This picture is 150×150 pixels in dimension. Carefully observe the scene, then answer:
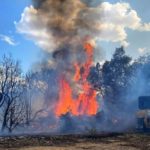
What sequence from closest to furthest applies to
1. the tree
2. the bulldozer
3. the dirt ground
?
the dirt ground
the bulldozer
the tree

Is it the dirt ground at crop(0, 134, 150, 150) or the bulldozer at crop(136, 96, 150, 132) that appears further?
the bulldozer at crop(136, 96, 150, 132)

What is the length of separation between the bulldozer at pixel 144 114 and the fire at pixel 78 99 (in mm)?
14065

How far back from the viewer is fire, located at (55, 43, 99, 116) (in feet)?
158

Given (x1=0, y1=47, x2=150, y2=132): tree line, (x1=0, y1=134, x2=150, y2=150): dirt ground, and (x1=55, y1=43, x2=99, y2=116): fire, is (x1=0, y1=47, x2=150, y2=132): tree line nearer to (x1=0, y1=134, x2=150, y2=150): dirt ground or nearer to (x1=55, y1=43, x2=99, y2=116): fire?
(x1=55, y1=43, x2=99, y2=116): fire

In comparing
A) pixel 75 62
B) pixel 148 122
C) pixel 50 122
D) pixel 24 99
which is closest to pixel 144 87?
pixel 75 62

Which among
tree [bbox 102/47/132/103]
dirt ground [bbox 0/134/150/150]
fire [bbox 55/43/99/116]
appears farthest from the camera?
tree [bbox 102/47/132/103]

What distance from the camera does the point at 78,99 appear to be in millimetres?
49188

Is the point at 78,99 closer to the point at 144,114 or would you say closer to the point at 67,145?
the point at 144,114

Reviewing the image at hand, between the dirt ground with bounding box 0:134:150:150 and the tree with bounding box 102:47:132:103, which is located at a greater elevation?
the tree with bounding box 102:47:132:103

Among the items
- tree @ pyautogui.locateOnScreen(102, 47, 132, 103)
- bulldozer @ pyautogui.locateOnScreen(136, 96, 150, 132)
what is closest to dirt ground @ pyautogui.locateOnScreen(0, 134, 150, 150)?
bulldozer @ pyautogui.locateOnScreen(136, 96, 150, 132)

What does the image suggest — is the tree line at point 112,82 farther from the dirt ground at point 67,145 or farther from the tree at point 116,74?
the dirt ground at point 67,145

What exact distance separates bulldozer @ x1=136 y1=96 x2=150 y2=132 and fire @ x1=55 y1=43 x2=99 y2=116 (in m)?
14.1

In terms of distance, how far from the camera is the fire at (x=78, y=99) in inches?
1896

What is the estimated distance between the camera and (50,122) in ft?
169
